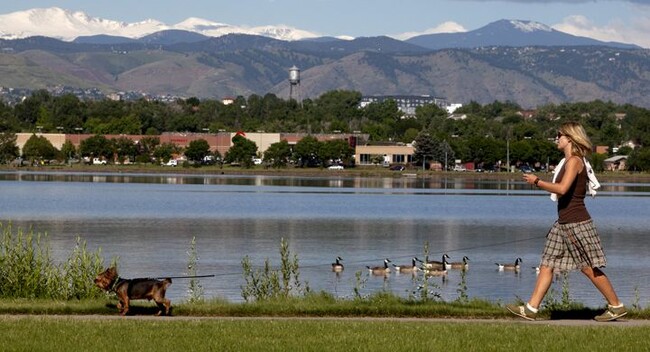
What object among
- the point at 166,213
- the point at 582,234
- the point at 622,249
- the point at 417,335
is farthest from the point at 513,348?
the point at 166,213

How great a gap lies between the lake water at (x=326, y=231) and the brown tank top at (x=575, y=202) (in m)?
6.47

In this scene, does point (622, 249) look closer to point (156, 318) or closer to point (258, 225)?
point (258, 225)

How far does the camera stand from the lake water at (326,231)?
40688 mm

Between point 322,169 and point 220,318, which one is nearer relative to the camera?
point 220,318

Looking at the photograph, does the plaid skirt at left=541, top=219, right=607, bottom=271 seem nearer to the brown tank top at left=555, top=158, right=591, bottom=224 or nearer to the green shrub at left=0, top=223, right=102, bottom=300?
the brown tank top at left=555, top=158, right=591, bottom=224

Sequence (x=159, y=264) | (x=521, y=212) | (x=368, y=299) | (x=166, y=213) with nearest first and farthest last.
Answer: (x=368, y=299) → (x=159, y=264) → (x=166, y=213) → (x=521, y=212)

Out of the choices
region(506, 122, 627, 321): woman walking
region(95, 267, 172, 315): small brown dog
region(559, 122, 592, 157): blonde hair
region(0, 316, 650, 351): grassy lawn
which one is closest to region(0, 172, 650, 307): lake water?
region(506, 122, 627, 321): woman walking

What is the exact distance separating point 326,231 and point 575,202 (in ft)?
157

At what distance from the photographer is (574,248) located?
1930 centimetres

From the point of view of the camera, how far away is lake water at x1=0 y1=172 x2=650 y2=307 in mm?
40688

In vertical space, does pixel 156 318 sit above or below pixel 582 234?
below

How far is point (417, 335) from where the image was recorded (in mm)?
17750

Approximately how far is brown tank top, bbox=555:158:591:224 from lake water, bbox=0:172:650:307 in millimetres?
6468

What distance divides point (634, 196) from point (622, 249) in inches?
2662
